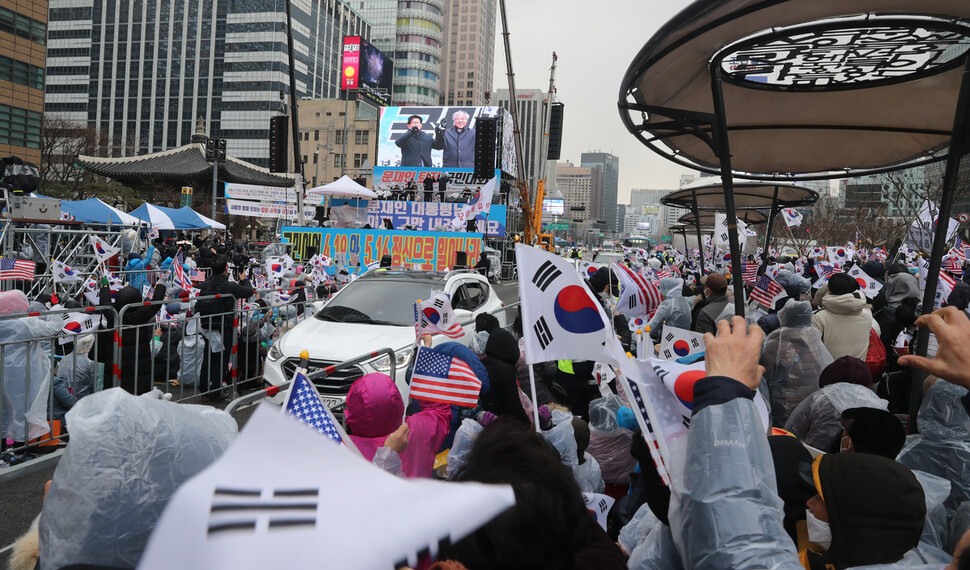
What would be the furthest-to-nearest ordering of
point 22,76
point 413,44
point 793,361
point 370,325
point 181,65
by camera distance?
point 413,44 → point 181,65 → point 22,76 → point 370,325 → point 793,361

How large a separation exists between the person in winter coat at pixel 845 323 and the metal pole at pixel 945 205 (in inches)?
104

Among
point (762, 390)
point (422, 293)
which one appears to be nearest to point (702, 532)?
point (762, 390)

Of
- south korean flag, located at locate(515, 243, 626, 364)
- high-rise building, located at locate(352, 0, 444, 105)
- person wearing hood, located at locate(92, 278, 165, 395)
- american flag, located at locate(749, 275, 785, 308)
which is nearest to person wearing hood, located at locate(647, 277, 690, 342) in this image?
american flag, located at locate(749, 275, 785, 308)

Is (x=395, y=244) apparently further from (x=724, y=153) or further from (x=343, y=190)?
(x=724, y=153)

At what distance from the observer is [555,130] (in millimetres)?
34000

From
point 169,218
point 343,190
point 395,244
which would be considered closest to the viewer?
point 169,218

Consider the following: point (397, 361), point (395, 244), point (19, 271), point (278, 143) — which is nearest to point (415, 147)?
point (395, 244)

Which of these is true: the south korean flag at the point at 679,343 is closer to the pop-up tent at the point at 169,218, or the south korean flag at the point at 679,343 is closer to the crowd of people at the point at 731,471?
the crowd of people at the point at 731,471

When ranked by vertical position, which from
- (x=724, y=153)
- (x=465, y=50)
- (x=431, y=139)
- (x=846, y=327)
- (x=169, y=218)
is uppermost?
(x=465, y=50)

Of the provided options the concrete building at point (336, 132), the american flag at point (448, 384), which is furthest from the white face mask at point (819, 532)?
the concrete building at point (336, 132)

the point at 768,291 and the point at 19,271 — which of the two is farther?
the point at 19,271

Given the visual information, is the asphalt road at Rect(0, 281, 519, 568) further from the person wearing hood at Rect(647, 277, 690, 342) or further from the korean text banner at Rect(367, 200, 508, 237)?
the korean text banner at Rect(367, 200, 508, 237)

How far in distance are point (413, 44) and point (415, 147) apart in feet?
231

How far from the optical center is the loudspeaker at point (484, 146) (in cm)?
2673
